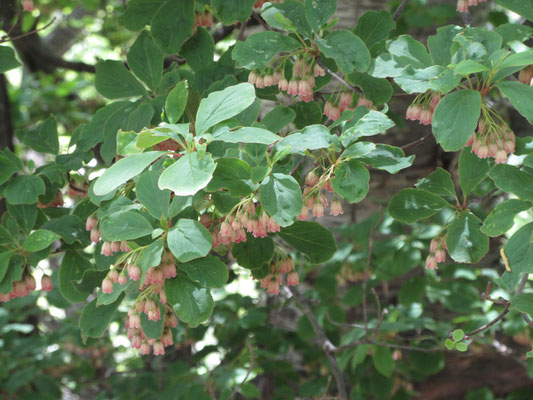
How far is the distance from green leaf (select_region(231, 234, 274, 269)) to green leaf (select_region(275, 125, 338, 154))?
31 centimetres

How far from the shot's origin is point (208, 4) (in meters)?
1.69

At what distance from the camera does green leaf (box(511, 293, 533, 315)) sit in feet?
4.37

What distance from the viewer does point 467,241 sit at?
4.69ft

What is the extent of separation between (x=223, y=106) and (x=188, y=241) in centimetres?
27

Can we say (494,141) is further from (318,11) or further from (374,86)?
(318,11)

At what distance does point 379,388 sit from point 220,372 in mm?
770

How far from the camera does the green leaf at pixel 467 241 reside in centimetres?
141

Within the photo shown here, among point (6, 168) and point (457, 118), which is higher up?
point (457, 118)

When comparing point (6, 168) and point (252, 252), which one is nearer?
point (252, 252)

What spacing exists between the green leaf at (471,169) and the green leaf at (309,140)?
1.62 ft

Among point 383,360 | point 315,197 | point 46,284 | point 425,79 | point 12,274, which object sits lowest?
point 383,360

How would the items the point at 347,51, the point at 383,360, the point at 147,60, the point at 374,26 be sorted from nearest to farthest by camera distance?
the point at 347,51 → the point at 374,26 → the point at 147,60 → the point at 383,360

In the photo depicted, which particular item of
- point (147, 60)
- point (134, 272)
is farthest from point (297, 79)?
point (134, 272)

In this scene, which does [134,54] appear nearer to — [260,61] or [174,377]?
[260,61]
